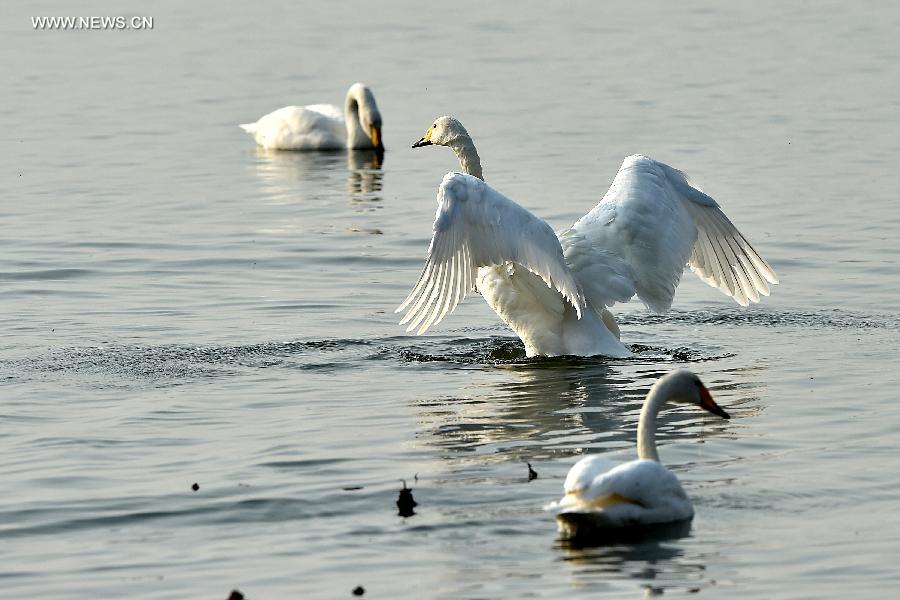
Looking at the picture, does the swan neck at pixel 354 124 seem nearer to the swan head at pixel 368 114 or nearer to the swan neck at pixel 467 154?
the swan head at pixel 368 114


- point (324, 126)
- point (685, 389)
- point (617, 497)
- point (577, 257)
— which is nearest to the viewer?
point (617, 497)

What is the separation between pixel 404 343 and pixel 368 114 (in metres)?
9.91

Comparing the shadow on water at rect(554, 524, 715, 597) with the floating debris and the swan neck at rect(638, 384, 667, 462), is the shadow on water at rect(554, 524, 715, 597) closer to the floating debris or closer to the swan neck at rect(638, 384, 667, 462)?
the swan neck at rect(638, 384, 667, 462)

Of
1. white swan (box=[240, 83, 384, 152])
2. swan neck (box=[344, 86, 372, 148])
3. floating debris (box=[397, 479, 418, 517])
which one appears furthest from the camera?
swan neck (box=[344, 86, 372, 148])

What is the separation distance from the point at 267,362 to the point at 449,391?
4.83 ft

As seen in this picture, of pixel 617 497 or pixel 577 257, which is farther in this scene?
pixel 577 257

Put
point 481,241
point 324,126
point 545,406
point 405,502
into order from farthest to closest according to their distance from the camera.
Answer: point 324,126 → point 481,241 → point 545,406 → point 405,502

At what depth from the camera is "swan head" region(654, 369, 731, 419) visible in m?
9.09

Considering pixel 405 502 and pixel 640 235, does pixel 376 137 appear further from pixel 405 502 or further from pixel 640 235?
pixel 405 502

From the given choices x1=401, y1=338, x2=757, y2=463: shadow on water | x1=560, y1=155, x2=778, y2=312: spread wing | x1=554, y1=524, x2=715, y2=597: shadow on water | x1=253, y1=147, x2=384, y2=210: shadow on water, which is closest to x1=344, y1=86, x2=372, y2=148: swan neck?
x1=253, y1=147, x2=384, y2=210: shadow on water

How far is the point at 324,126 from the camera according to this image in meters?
24.1

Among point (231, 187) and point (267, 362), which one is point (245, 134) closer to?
point (231, 187)

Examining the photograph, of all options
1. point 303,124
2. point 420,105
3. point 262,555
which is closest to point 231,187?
point 303,124

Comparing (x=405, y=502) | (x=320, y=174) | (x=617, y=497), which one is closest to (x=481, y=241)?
(x=405, y=502)
